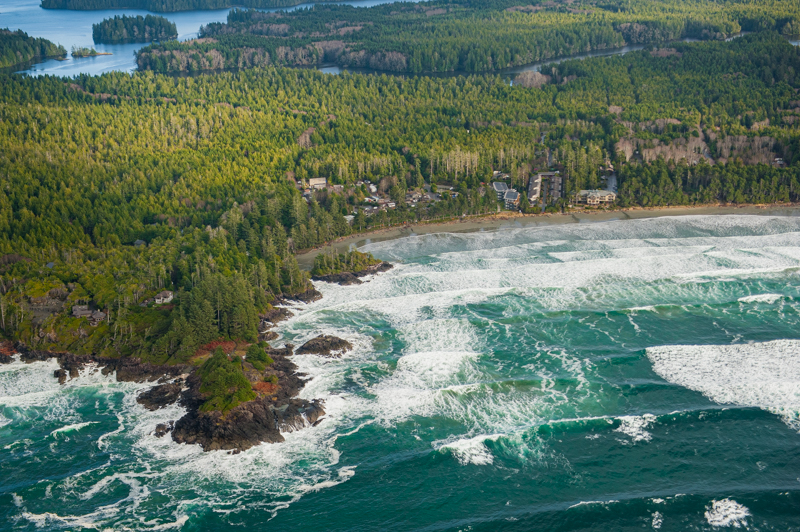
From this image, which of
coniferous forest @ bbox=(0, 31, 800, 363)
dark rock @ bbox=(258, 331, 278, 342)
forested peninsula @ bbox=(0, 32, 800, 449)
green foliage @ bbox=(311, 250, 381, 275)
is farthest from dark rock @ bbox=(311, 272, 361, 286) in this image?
dark rock @ bbox=(258, 331, 278, 342)

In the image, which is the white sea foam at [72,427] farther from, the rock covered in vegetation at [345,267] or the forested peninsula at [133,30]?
the forested peninsula at [133,30]

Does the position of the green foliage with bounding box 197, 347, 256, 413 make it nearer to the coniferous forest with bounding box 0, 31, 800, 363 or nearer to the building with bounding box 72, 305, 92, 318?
the coniferous forest with bounding box 0, 31, 800, 363

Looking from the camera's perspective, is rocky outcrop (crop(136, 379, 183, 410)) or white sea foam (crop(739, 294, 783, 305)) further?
white sea foam (crop(739, 294, 783, 305))

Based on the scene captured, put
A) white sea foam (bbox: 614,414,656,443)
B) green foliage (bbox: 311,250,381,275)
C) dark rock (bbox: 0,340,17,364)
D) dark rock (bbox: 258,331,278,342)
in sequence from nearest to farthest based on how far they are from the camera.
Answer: white sea foam (bbox: 614,414,656,443) → dark rock (bbox: 0,340,17,364) → dark rock (bbox: 258,331,278,342) → green foliage (bbox: 311,250,381,275)

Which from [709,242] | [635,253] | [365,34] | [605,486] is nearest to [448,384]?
[605,486]

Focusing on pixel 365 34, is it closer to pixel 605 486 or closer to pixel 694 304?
pixel 694 304

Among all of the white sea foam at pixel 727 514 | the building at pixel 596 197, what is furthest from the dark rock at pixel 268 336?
the building at pixel 596 197
